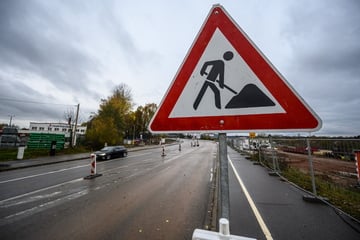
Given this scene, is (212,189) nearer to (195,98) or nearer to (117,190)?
(117,190)

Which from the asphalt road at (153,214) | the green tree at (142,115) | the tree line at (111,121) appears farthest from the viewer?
the green tree at (142,115)

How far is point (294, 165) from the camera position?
406 inches

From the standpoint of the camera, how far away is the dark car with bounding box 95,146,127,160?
15945 millimetres

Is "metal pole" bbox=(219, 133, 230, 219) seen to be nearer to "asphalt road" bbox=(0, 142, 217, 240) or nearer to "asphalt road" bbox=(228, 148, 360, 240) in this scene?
"asphalt road" bbox=(0, 142, 217, 240)

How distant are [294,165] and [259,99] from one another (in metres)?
12.0

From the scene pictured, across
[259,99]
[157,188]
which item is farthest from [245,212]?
[259,99]

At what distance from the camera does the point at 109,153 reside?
16.7 m

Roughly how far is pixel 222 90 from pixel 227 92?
0.04 metres

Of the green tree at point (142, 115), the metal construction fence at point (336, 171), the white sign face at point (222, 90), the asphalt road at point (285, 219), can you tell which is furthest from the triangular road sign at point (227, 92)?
the green tree at point (142, 115)

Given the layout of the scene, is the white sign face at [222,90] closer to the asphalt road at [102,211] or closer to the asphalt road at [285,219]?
the asphalt road at [102,211]

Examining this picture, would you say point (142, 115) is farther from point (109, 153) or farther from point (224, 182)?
point (224, 182)

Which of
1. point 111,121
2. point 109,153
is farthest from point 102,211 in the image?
point 111,121

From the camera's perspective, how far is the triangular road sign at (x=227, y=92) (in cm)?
106

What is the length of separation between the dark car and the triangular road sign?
16.9 metres
